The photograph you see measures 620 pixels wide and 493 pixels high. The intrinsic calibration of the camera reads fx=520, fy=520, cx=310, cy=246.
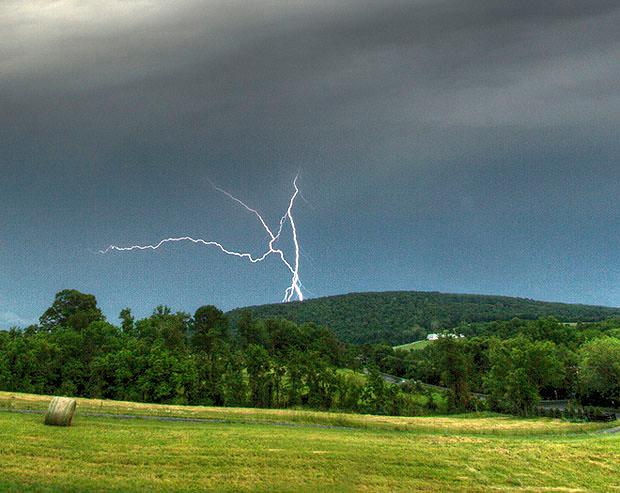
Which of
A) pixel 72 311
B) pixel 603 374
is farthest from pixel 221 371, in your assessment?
pixel 603 374

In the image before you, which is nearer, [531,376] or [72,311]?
[531,376]

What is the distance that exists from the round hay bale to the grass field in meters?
1.04

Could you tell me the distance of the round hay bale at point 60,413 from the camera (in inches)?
1305

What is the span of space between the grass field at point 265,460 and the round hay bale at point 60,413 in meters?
1.04

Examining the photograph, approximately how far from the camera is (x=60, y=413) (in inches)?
1309

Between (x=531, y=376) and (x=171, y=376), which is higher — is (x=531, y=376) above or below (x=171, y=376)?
above

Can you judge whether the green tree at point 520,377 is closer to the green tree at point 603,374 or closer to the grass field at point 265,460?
the green tree at point 603,374

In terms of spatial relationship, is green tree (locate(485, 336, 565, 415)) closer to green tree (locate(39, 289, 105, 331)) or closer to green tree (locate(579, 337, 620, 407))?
green tree (locate(579, 337, 620, 407))

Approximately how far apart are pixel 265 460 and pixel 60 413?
15.0 meters

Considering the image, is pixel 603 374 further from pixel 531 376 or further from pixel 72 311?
Answer: pixel 72 311

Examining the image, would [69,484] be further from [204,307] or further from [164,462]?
[204,307]

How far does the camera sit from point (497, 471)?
29203 mm

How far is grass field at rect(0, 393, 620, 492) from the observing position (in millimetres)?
22703

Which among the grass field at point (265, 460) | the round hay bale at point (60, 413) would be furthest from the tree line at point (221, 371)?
the round hay bale at point (60, 413)
